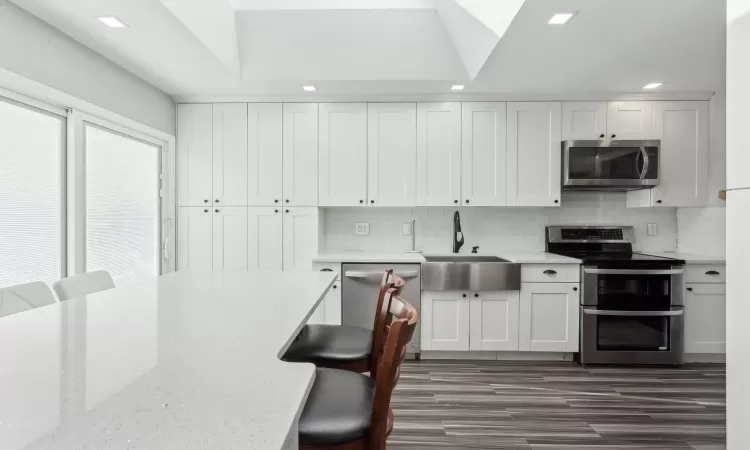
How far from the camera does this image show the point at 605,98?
3.84 meters

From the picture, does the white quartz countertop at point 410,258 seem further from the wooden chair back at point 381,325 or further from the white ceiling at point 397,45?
the wooden chair back at point 381,325

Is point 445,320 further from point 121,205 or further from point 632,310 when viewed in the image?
point 121,205

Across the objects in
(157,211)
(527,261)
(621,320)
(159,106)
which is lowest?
(621,320)

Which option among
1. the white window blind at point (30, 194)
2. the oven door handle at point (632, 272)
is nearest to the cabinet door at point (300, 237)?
the white window blind at point (30, 194)

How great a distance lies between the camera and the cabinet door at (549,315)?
3.57 metres

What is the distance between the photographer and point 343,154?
3.90 meters

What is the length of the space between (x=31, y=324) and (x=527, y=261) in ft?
10.6

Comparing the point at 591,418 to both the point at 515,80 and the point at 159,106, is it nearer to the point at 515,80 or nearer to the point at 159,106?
the point at 515,80

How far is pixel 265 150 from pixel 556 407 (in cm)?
306

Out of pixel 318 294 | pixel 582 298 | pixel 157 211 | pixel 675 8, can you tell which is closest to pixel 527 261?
pixel 582 298

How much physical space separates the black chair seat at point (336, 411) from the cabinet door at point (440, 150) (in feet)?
9.05

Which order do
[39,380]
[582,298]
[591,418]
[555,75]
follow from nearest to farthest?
[39,380] < [591,418] < [555,75] < [582,298]

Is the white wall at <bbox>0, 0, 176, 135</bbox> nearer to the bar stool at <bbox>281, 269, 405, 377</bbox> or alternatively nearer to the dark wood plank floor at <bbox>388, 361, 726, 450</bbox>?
the bar stool at <bbox>281, 269, 405, 377</bbox>

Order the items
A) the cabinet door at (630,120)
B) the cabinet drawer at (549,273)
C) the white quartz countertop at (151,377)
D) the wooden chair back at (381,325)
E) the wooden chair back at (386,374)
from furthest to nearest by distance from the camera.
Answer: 1. the cabinet door at (630,120)
2. the cabinet drawer at (549,273)
3. the wooden chair back at (381,325)
4. the wooden chair back at (386,374)
5. the white quartz countertop at (151,377)
